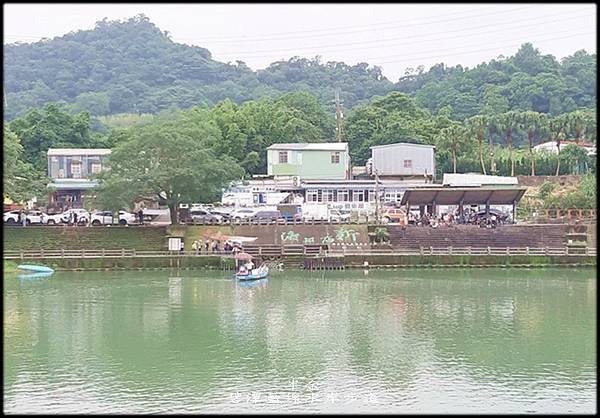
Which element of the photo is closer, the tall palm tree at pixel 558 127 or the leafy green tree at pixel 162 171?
the leafy green tree at pixel 162 171

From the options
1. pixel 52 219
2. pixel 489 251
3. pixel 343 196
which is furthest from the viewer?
pixel 343 196

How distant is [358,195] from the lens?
39188 mm

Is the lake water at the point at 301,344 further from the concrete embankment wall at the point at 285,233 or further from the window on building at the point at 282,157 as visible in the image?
the window on building at the point at 282,157

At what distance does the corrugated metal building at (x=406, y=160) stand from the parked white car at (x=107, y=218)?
45.1ft

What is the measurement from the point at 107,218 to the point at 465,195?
15450mm

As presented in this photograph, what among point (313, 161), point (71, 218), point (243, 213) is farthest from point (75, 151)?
point (243, 213)

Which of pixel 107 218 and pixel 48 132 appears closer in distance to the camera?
pixel 107 218

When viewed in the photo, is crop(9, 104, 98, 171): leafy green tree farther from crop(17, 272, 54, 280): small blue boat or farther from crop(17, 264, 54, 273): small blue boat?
crop(17, 272, 54, 280): small blue boat

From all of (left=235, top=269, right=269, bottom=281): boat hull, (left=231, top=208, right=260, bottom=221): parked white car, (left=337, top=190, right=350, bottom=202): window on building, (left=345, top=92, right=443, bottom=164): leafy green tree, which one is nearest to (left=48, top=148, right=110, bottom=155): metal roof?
(left=231, top=208, right=260, bottom=221): parked white car

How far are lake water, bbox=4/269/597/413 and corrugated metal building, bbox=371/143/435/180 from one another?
1491 cm

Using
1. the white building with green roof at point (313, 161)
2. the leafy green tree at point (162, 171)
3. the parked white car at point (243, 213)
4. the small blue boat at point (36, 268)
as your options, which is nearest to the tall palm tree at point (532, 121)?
the white building with green roof at point (313, 161)

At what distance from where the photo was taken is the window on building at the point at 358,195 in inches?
1542

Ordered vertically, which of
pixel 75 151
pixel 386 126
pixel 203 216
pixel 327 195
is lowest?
pixel 203 216

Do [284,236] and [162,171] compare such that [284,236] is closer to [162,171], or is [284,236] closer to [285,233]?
[285,233]
